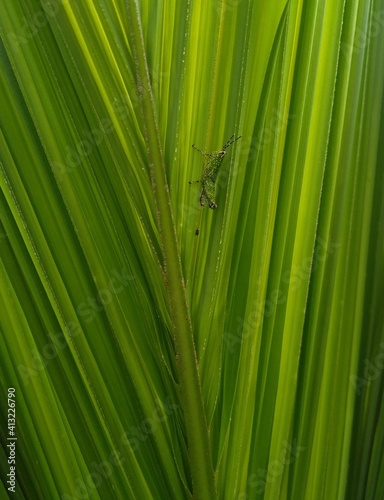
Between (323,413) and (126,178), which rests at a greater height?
(126,178)

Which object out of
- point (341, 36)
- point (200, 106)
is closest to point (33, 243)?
point (200, 106)

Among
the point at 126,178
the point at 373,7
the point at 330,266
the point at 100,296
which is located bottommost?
the point at 100,296

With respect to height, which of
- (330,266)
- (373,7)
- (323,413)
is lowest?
(323,413)

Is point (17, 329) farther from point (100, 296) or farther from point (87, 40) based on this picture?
point (87, 40)

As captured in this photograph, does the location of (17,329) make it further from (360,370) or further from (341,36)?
Result: (341,36)

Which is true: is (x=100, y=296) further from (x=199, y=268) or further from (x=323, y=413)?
(x=323, y=413)

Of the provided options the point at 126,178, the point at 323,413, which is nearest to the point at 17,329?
the point at 126,178

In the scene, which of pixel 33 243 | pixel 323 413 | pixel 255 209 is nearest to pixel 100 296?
pixel 33 243

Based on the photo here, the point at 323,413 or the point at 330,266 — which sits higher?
the point at 330,266
